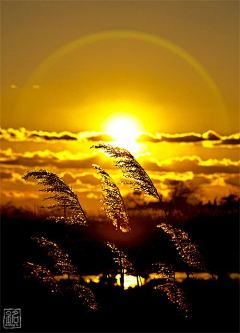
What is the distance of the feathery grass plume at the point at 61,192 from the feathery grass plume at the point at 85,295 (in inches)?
46.2

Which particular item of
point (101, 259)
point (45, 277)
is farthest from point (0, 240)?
point (45, 277)

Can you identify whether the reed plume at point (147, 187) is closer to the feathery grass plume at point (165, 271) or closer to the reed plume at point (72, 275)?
the feathery grass plume at point (165, 271)

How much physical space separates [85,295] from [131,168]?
8.08ft

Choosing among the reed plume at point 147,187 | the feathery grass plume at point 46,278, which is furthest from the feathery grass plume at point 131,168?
the feathery grass plume at point 46,278

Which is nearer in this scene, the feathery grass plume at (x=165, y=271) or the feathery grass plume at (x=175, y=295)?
the feathery grass plume at (x=175, y=295)

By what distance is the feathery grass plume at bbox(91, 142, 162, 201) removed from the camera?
36.7ft

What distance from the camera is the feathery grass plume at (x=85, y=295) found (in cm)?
1146

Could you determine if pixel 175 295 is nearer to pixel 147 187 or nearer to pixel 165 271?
pixel 165 271

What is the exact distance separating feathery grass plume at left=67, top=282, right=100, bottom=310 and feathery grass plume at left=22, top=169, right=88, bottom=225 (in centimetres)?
117

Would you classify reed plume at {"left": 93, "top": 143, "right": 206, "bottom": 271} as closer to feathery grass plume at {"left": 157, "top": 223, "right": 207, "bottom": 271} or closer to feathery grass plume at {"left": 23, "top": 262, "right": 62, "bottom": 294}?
feathery grass plume at {"left": 157, "top": 223, "right": 207, "bottom": 271}

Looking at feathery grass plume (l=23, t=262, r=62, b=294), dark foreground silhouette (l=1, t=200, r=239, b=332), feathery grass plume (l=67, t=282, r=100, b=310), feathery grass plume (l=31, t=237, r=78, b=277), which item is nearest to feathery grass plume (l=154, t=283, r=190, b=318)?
dark foreground silhouette (l=1, t=200, r=239, b=332)

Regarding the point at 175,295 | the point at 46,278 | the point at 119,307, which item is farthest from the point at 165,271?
the point at 46,278

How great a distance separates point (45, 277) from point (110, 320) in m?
1.43

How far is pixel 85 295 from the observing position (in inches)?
452
